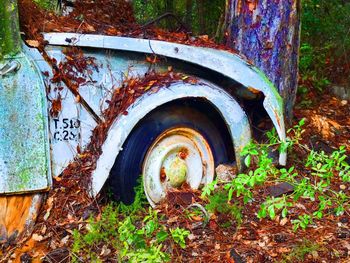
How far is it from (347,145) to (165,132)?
2308 mm

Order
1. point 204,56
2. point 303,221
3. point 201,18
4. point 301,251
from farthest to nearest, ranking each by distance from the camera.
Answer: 1. point 201,18
2. point 204,56
3. point 301,251
4. point 303,221

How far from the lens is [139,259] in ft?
10.6

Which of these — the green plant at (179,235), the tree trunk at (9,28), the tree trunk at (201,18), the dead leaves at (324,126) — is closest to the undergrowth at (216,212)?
the green plant at (179,235)

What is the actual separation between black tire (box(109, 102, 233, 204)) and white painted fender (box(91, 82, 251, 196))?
108mm

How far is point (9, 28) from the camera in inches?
142

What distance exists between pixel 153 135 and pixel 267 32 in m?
1.61

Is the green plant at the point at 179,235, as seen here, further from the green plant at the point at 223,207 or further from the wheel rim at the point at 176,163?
the wheel rim at the point at 176,163

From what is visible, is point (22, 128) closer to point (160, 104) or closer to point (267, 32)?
point (160, 104)

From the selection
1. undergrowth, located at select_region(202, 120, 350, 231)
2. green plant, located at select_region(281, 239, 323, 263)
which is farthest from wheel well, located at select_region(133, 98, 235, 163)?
green plant, located at select_region(281, 239, 323, 263)

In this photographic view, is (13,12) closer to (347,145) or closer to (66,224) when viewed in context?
(66,224)

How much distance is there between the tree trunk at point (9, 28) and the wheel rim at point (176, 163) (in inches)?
47.2

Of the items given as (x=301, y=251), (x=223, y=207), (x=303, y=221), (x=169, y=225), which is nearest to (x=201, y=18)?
(x=223, y=207)

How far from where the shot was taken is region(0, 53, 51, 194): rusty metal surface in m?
3.60

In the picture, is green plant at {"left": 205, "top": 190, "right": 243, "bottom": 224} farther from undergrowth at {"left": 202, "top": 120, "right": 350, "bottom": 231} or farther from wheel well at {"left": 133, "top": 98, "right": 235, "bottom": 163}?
wheel well at {"left": 133, "top": 98, "right": 235, "bottom": 163}
